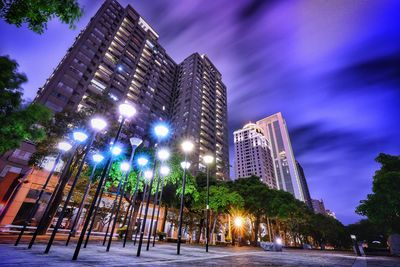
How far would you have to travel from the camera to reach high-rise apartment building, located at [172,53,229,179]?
7931 cm

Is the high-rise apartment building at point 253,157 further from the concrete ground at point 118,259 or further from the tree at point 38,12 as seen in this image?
the tree at point 38,12

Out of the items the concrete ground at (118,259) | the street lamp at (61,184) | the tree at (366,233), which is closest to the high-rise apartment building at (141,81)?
the street lamp at (61,184)

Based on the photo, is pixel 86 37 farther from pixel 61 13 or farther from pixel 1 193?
pixel 61 13

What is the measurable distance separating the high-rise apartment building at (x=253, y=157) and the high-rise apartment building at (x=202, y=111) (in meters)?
53.0

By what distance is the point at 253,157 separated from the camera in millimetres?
145625

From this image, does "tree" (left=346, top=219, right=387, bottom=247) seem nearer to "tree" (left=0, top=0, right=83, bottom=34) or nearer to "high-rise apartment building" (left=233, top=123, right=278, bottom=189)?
"high-rise apartment building" (left=233, top=123, right=278, bottom=189)

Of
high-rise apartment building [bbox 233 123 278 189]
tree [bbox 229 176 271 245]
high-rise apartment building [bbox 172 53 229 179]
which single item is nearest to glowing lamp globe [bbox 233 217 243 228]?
tree [bbox 229 176 271 245]

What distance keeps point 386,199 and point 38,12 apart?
33.3m

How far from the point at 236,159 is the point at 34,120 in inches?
5952

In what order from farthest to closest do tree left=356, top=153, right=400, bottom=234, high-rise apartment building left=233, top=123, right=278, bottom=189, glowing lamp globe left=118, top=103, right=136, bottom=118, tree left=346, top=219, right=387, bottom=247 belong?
high-rise apartment building left=233, top=123, right=278, bottom=189 < tree left=346, top=219, right=387, bottom=247 < tree left=356, top=153, right=400, bottom=234 < glowing lamp globe left=118, top=103, right=136, bottom=118

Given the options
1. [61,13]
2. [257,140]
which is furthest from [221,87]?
[61,13]

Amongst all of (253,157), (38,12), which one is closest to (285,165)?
(253,157)

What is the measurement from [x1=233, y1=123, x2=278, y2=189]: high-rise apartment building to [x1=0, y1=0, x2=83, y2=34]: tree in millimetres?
140615

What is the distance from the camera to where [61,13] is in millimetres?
5164
